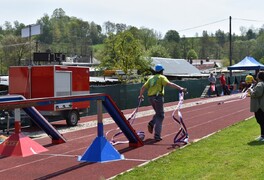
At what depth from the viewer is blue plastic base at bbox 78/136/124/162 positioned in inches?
372

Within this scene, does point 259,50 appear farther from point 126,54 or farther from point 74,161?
point 74,161

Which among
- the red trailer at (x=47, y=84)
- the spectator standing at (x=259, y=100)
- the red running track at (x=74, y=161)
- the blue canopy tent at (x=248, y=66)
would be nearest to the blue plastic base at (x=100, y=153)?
the red running track at (x=74, y=161)

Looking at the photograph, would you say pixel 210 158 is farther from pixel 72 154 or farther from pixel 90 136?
pixel 90 136

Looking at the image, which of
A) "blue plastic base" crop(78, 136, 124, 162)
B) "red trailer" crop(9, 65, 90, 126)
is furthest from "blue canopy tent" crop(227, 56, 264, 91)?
"blue plastic base" crop(78, 136, 124, 162)

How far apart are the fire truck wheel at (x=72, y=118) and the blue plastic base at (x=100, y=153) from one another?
7560 millimetres

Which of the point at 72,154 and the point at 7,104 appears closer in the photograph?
the point at 7,104

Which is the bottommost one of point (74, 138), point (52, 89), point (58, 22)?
point (74, 138)

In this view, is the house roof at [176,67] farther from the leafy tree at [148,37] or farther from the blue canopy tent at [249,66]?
the leafy tree at [148,37]

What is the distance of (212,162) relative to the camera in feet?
28.4

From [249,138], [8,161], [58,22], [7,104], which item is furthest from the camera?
[58,22]

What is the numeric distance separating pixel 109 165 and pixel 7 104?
2351 mm

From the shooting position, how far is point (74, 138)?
13.6 m

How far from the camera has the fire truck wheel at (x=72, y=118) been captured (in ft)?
56.4

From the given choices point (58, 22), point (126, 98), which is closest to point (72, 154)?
point (126, 98)
